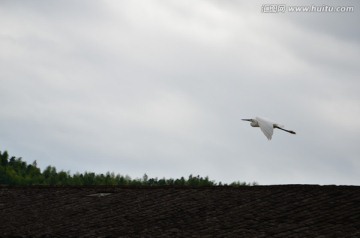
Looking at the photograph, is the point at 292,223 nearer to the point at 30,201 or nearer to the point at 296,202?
the point at 296,202

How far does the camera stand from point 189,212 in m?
23.6

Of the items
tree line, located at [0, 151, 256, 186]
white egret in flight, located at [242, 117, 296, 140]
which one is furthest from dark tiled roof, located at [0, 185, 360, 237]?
tree line, located at [0, 151, 256, 186]

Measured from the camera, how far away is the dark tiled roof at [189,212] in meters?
21.0

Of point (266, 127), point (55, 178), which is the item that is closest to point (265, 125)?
point (266, 127)

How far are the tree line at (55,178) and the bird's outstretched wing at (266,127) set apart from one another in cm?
1823

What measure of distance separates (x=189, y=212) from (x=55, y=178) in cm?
3091

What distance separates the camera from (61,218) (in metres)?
24.8

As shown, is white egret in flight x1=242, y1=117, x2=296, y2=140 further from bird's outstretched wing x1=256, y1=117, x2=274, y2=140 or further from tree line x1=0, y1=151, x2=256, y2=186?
tree line x1=0, y1=151, x2=256, y2=186

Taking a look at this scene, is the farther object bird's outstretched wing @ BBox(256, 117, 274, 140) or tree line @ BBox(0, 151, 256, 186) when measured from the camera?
tree line @ BBox(0, 151, 256, 186)

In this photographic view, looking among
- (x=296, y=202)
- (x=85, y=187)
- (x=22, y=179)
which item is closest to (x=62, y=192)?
(x=85, y=187)

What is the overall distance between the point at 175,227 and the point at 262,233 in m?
2.64

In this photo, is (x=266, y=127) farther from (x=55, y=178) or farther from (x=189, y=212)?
(x=55, y=178)

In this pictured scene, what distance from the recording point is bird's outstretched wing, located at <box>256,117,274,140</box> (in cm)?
2248

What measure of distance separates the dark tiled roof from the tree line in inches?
610
